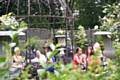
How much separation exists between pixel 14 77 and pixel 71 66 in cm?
17

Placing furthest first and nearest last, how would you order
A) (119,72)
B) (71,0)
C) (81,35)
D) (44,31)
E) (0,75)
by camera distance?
(71,0) → (81,35) → (44,31) → (119,72) → (0,75)

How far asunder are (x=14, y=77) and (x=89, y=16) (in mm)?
17223

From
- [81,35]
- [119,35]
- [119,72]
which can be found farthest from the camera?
[81,35]

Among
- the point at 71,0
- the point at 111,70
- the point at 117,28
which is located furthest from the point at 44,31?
the point at 71,0

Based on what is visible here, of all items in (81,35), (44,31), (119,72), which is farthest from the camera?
(81,35)

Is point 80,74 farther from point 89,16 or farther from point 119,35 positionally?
point 89,16

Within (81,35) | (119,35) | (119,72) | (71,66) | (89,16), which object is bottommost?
(89,16)

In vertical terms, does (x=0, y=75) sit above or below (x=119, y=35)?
above

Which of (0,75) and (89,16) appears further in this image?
(89,16)

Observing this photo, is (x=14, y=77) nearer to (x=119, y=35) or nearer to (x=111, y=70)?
(x=111, y=70)

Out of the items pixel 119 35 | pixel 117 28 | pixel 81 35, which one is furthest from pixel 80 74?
pixel 81 35

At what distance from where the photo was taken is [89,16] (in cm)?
1823

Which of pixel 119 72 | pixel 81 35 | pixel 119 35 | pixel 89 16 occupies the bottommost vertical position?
pixel 89 16

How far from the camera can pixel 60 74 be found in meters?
1.12
